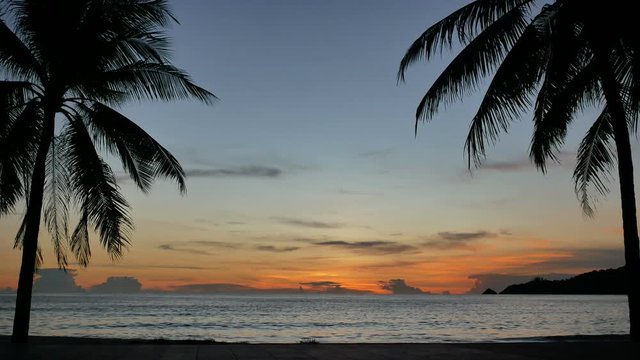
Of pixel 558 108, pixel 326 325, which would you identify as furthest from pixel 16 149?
pixel 326 325

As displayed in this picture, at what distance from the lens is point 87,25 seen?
13.0 metres

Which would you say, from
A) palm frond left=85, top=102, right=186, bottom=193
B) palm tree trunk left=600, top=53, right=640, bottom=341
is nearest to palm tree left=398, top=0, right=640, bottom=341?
palm tree trunk left=600, top=53, right=640, bottom=341

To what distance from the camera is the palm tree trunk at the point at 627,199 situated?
38.0 ft

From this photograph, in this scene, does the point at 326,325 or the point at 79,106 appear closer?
the point at 79,106

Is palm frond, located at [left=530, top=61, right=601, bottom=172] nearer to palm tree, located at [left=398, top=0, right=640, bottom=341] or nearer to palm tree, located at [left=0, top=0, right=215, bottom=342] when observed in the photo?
palm tree, located at [left=398, top=0, right=640, bottom=341]

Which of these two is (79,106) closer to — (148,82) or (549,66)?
(148,82)

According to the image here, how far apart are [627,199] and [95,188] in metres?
11.1

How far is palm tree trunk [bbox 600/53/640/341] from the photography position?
11578 millimetres

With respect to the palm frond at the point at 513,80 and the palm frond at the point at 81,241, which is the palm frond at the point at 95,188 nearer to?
the palm frond at the point at 81,241

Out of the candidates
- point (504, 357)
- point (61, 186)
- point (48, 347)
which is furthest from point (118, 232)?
point (504, 357)

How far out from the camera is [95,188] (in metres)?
13.6

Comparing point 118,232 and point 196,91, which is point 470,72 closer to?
point 196,91

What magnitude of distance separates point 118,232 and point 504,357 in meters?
8.75

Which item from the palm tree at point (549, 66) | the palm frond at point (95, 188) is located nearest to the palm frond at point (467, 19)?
the palm tree at point (549, 66)
